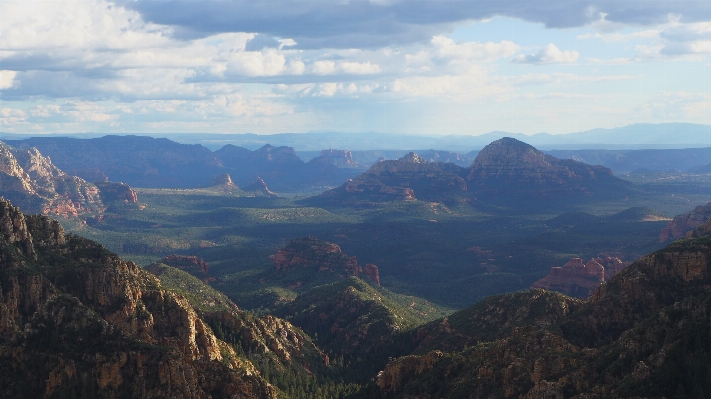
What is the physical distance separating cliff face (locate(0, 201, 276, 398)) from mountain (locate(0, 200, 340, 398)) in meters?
0.11

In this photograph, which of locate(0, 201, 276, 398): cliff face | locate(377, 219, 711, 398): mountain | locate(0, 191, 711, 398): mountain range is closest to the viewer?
locate(377, 219, 711, 398): mountain

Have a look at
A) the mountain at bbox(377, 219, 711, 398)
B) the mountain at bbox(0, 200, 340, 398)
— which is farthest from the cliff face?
the mountain at bbox(377, 219, 711, 398)

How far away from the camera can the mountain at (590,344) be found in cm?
8081

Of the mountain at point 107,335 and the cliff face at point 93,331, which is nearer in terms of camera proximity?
the cliff face at point 93,331

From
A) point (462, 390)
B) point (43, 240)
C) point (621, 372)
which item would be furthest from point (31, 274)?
point (621, 372)

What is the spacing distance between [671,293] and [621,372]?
3196cm

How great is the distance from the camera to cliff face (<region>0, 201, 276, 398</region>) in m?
87.7

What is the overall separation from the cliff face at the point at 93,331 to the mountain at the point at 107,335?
112mm

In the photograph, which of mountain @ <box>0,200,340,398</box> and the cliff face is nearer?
the cliff face

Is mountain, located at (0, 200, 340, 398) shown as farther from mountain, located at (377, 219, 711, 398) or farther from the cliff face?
mountain, located at (377, 219, 711, 398)

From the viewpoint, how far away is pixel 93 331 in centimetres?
9212

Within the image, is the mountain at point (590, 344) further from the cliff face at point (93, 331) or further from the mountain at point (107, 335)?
the cliff face at point (93, 331)

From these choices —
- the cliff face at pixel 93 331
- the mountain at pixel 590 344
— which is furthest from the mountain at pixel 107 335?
the mountain at pixel 590 344

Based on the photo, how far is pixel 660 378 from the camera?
3098 inches
